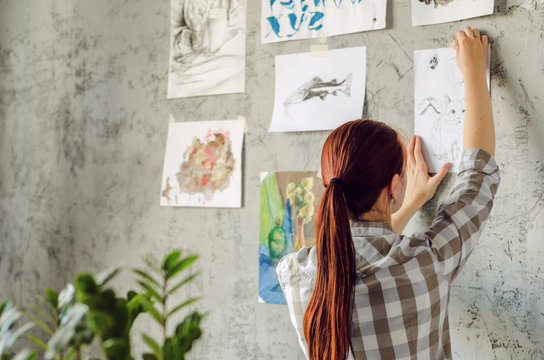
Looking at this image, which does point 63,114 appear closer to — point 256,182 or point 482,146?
point 256,182

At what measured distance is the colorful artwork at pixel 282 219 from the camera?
135 centimetres

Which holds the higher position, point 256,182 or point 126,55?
point 126,55

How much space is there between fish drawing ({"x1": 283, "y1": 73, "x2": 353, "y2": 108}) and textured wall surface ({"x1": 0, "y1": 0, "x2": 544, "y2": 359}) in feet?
0.18

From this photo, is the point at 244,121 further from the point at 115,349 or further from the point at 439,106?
the point at 115,349

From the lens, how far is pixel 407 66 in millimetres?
1255

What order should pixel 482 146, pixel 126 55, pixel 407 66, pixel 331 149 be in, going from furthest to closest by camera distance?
pixel 126 55 → pixel 407 66 → pixel 482 146 → pixel 331 149

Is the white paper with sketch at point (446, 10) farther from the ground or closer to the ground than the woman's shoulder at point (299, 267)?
farther from the ground

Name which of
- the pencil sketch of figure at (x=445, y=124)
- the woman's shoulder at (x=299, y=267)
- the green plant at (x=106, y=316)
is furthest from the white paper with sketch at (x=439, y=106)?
the green plant at (x=106, y=316)

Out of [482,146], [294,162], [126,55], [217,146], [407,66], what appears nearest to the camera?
[482,146]

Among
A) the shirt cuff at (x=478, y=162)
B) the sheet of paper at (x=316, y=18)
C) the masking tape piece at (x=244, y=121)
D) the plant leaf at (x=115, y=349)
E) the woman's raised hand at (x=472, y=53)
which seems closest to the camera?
the plant leaf at (x=115, y=349)

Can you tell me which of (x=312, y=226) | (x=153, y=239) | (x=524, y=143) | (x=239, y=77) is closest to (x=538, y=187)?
(x=524, y=143)

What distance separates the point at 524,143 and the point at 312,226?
52cm

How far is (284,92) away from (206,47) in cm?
29

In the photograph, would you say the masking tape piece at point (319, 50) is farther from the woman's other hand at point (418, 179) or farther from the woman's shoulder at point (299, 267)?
the woman's shoulder at point (299, 267)
